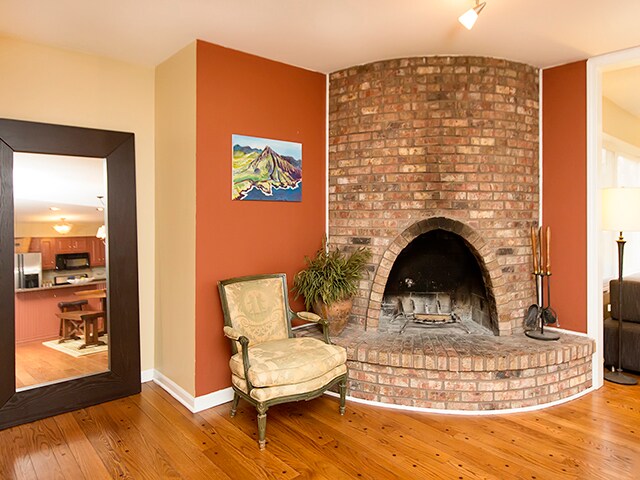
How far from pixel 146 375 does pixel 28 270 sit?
1.28 meters

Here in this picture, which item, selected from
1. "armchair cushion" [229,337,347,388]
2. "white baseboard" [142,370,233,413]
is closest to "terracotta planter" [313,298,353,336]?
"armchair cushion" [229,337,347,388]

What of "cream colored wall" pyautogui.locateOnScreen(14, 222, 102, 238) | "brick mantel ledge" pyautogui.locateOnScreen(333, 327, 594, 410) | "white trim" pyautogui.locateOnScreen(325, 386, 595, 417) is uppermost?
"cream colored wall" pyautogui.locateOnScreen(14, 222, 102, 238)

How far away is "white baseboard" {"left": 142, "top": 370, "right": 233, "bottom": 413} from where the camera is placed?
10.5ft

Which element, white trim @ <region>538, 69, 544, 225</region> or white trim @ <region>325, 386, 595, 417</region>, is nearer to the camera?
white trim @ <region>325, 386, 595, 417</region>

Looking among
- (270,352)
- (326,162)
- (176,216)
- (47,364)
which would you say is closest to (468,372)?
(270,352)

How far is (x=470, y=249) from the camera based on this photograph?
3.74 m

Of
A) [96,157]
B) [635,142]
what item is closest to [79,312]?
[96,157]

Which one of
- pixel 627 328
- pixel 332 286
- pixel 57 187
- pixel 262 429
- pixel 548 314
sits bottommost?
pixel 262 429

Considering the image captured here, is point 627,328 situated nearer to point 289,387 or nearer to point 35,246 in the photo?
point 289,387

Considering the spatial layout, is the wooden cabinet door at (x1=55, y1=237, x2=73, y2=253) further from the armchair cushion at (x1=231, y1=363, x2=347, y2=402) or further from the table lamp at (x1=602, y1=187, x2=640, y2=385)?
the table lamp at (x1=602, y1=187, x2=640, y2=385)

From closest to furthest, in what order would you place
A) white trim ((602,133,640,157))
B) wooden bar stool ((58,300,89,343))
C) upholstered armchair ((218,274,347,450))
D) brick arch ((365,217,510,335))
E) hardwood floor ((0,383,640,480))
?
hardwood floor ((0,383,640,480)) → upholstered armchair ((218,274,347,450)) → wooden bar stool ((58,300,89,343)) → brick arch ((365,217,510,335)) → white trim ((602,133,640,157))

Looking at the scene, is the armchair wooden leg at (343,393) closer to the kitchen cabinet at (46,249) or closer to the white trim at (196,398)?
the white trim at (196,398)

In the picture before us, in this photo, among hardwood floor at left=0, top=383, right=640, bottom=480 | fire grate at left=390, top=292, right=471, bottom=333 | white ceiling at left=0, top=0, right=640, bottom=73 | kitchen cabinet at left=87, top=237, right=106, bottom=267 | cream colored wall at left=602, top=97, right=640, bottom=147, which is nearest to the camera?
hardwood floor at left=0, top=383, right=640, bottom=480

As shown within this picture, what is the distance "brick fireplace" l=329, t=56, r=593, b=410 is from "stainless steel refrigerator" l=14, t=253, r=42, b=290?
7.52 ft
